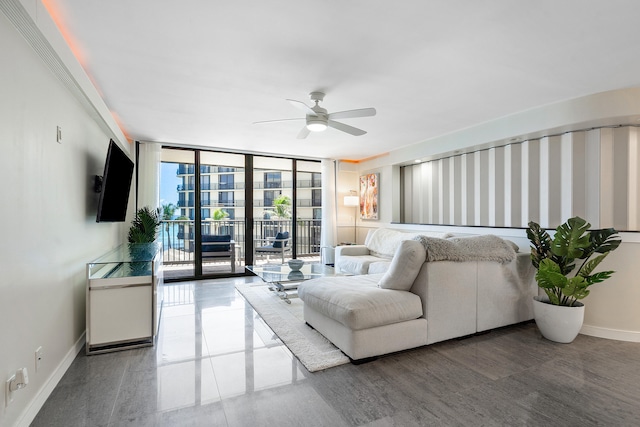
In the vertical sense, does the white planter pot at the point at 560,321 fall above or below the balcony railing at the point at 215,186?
below

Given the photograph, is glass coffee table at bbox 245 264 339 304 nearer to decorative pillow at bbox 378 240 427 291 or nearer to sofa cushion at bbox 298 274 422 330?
sofa cushion at bbox 298 274 422 330

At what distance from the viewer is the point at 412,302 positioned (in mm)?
2600

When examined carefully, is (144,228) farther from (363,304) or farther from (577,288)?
(577,288)

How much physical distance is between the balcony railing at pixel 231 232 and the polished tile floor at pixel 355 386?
315 centimetres

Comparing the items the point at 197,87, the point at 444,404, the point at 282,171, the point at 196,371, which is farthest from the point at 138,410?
the point at 282,171

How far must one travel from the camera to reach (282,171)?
649 centimetres

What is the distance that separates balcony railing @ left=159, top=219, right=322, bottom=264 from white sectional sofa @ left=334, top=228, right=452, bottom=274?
1.54 meters

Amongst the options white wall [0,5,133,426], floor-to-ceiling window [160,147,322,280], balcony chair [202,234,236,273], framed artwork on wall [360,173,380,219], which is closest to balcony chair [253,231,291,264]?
floor-to-ceiling window [160,147,322,280]

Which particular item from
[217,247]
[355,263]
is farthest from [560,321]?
[217,247]

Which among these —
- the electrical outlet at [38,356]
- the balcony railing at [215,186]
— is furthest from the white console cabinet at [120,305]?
the balcony railing at [215,186]

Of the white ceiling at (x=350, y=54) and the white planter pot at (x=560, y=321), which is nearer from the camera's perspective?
the white ceiling at (x=350, y=54)

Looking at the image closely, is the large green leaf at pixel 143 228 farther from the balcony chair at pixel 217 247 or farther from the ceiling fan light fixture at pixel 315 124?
the ceiling fan light fixture at pixel 315 124

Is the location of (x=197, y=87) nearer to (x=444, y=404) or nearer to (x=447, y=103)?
(x=447, y=103)

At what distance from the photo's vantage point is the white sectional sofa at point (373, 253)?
15.3 feet
